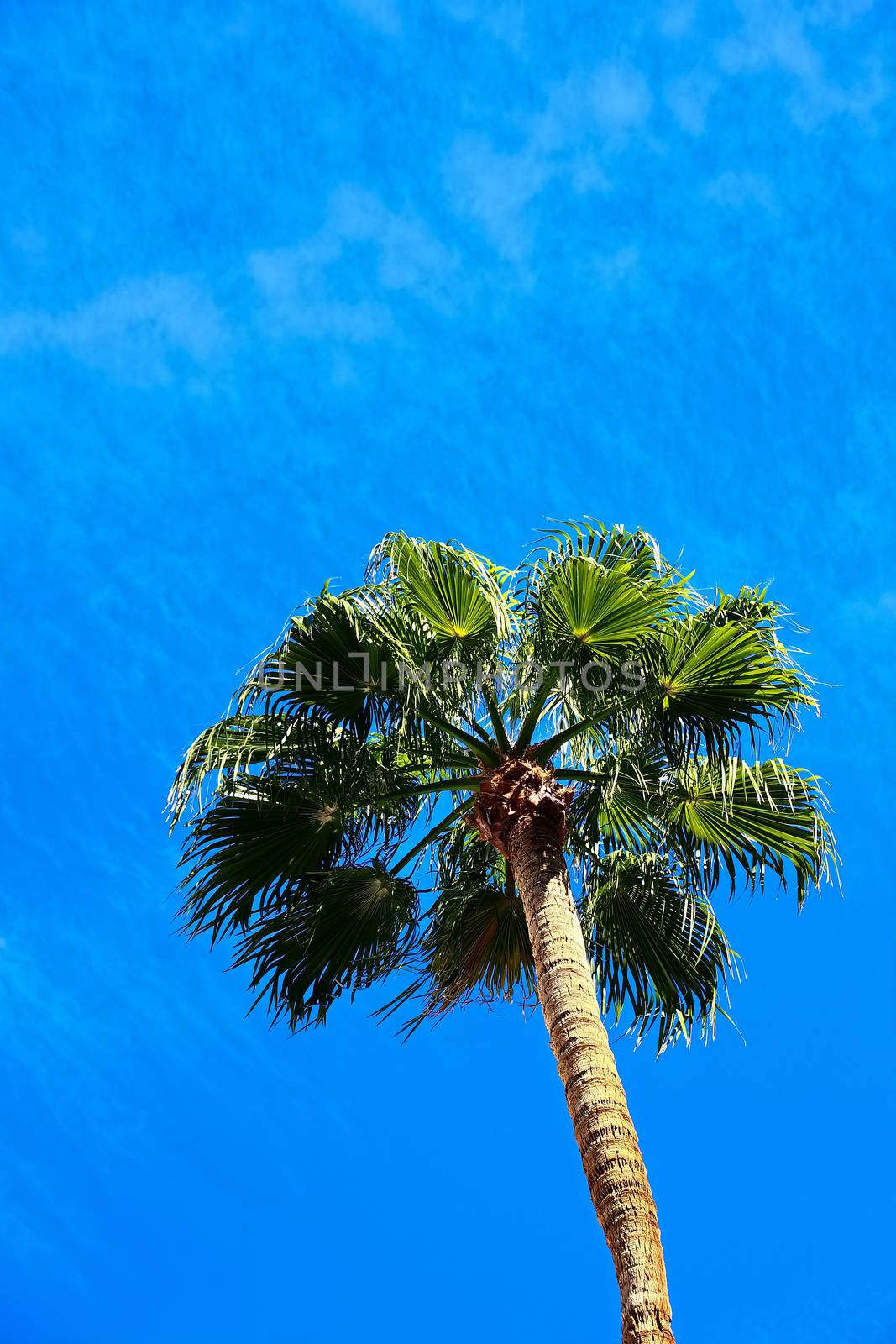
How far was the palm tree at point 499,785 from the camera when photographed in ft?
26.2

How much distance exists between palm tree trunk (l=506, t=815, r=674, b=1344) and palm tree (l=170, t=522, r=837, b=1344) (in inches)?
1.6

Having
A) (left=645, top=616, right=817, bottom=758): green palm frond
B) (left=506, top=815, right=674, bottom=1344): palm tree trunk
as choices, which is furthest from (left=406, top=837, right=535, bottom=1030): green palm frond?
(left=645, top=616, right=817, bottom=758): green palm frond

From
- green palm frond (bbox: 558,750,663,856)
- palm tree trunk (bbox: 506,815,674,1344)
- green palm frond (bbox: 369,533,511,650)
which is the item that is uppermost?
green palm frond (bbox: 369,533,511,650)

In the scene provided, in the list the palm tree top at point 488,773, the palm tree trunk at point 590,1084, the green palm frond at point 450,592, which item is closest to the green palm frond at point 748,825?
the palm tree top at point 488,773

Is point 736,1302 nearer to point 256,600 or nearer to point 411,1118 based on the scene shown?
point 411,1118

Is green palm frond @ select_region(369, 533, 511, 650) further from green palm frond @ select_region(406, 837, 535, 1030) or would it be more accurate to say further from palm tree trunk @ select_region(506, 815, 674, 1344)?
green palm frond @ select_region(406, 837, 535, 1030)

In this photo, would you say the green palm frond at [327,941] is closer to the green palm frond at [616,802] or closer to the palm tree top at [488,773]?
the palm tree top at [488,773]

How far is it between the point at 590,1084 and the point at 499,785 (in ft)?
7.24

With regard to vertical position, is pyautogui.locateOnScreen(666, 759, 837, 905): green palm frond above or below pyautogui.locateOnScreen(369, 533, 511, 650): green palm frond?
below

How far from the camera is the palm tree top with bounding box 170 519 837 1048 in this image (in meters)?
8.00

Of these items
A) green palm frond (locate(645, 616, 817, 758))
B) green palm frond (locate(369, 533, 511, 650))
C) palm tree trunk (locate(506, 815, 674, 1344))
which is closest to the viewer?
palm tree trunk (locate(506, 815, 674, 1344))

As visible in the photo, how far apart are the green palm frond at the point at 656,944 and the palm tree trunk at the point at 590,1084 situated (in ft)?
3.00

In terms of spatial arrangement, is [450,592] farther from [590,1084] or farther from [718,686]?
[590,1084]

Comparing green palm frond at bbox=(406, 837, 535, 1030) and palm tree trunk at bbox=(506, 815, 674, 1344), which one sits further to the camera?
green palm frond at bbox=(406, 837, 535, 1030)
